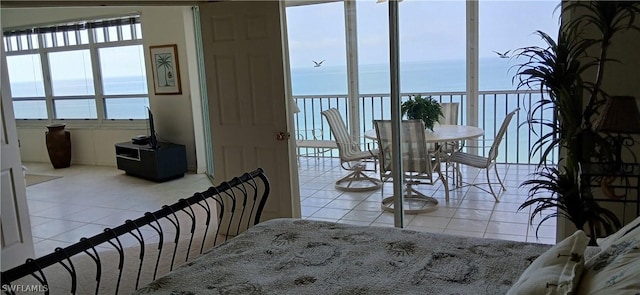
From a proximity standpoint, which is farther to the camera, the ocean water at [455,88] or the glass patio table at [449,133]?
the glass patio table at [449,133]

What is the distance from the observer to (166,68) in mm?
6711

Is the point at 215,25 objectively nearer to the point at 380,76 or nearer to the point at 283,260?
the point at 380,76

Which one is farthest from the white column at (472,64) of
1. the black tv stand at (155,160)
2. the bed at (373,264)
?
the black tv stand at (155,160)

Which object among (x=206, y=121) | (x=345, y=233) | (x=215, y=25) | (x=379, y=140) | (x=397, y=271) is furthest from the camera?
(x=206, y=121)

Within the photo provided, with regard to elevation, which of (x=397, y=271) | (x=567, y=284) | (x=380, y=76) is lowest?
(x=397, y=271)

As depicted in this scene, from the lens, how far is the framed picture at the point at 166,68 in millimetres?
6602

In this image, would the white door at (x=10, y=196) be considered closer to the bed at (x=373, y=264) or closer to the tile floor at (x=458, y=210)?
the bed at (x=373, y=264)

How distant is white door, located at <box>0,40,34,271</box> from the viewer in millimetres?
3406

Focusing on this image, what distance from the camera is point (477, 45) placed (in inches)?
181

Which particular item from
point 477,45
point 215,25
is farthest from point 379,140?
point 215,25

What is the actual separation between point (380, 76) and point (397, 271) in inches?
118

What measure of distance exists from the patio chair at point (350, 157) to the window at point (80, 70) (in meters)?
3.24

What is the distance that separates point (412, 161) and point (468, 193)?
30.7 inches

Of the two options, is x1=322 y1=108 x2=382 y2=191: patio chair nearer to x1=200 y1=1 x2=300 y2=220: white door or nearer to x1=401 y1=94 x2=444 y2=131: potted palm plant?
x1=401 y1=94 x2=444 y2=131: potted palm plant
